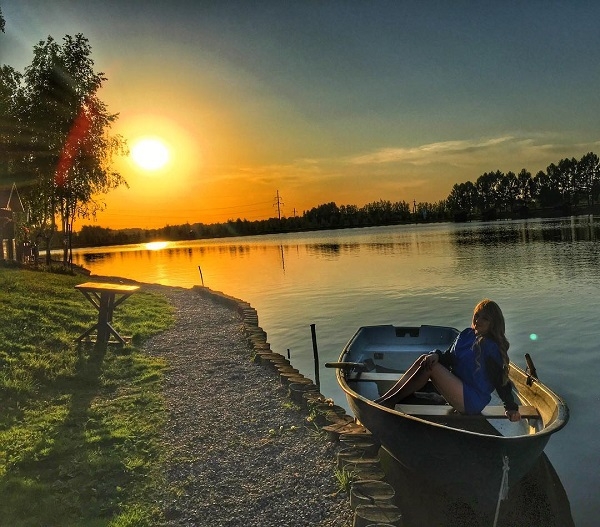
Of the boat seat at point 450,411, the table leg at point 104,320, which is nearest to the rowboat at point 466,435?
the boat seat at point 450,411

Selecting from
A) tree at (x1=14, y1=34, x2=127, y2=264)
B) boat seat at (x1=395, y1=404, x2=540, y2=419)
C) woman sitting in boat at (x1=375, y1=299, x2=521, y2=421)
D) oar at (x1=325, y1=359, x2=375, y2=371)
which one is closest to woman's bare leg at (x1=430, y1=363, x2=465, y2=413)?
woman sitting in boat at (x1=375, y1=299, x2=521, y2=421)

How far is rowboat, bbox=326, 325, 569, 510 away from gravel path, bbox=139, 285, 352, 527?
921 millimetres

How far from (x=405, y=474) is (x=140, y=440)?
4024 mm

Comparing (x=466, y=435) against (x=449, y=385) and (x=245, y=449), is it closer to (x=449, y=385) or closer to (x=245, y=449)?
(x=449, y=385)

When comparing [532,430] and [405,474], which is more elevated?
[532,430]

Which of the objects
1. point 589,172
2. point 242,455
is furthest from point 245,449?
point 589,172

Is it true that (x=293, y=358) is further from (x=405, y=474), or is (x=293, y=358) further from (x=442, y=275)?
(x=442, y=275)

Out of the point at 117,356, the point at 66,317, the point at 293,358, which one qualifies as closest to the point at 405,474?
the point at 117,356

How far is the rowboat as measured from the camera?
574 centimetres

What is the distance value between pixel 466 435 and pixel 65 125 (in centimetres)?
3697

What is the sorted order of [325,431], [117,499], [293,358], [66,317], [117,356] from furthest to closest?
[293,358] → [66,317] → [117,356] → [325,431] → [117,499]

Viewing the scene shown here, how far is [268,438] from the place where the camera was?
7.27 m

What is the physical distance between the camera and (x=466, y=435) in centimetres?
574

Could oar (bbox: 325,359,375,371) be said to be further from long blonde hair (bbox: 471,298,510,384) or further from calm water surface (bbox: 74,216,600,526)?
long blonde hair (bbox: 471,298,510,384)
